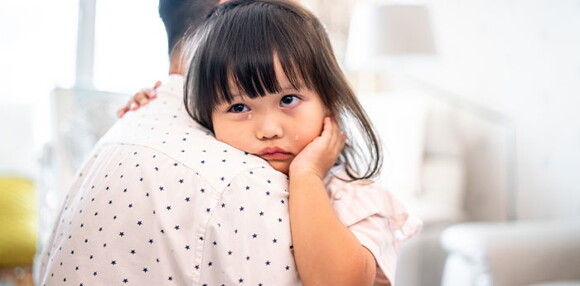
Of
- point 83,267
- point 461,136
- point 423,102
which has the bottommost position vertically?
point 461,136

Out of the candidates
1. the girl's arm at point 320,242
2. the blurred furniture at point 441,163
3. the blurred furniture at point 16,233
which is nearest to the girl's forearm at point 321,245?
the girl's arm at point 320,242

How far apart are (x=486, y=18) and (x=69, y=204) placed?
282 cm

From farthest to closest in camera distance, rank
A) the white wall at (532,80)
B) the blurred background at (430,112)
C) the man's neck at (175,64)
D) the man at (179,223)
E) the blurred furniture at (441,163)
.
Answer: the blurred furniture at (441,163) < the white wall at (532,80) < the blurred background at (430,112) < the man's neck at (175,64) < the man at (179,223)

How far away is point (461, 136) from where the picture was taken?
332 cm

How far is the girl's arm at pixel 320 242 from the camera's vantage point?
2.04 ft

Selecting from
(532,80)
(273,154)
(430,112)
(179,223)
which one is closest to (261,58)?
(273,154)

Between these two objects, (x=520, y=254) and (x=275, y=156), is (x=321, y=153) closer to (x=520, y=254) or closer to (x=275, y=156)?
(x=275, y=156)

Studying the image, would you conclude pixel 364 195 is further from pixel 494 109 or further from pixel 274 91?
pixel 494 109

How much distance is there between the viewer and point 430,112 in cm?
339

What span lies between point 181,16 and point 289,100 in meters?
0.30

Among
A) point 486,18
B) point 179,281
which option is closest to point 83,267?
point 179,281

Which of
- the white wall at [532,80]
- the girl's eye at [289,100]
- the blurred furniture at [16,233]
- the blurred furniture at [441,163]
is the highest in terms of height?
the girl's eye at [289,100]

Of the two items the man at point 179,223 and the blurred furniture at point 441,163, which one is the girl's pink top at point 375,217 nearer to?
the man at point 179,223

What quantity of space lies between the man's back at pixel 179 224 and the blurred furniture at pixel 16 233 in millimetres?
2312
